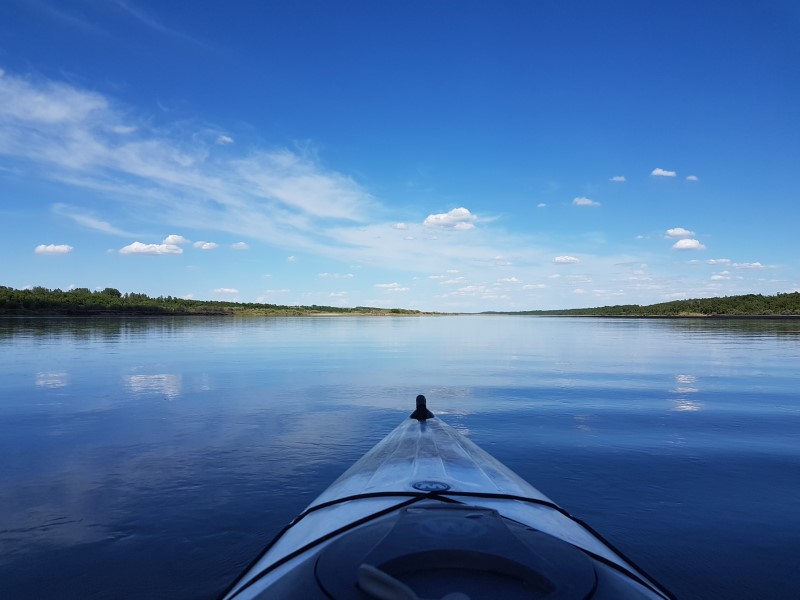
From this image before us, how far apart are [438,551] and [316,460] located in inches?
230

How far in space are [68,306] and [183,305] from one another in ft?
124

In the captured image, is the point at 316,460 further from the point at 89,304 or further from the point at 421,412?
the point at 89,304

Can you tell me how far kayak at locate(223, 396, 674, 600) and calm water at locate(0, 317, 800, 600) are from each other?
5.37 feet

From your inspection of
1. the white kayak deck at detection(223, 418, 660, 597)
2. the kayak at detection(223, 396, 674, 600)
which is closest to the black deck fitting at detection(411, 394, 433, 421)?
the white kayak deck at detection(223, 418, 660, 597)

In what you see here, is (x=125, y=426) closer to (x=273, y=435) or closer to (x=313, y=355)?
(x=273, y=435)

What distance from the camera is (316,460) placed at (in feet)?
25.9

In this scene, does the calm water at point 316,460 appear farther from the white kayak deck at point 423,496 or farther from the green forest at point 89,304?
the green forest at point 89,304

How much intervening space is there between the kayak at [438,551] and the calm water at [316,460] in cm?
164

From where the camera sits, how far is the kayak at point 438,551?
7.36ft

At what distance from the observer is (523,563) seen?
2.34 metres

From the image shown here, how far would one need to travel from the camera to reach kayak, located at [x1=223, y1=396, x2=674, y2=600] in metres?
2.24

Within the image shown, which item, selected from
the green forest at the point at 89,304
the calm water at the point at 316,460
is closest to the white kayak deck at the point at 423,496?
the calm water at the point at 316,460

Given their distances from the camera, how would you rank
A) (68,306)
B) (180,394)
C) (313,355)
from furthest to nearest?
(68,306), (313,355), (180,394)

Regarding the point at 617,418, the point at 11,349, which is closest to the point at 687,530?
the point at 617,418
